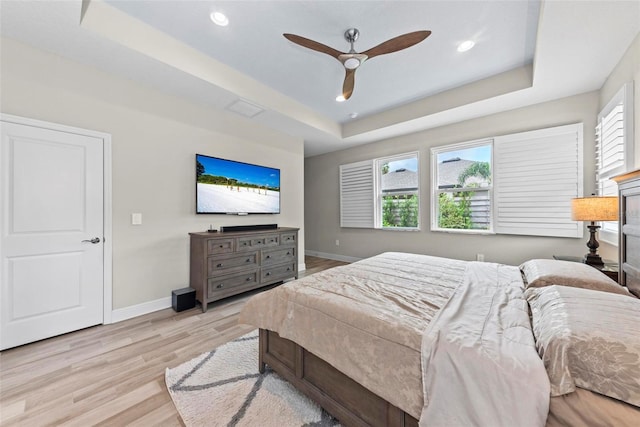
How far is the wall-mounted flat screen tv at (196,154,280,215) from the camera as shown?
327 cm

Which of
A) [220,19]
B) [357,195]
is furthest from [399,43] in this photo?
[357,195]

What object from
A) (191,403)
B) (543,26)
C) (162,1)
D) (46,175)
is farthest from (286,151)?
(191,403)

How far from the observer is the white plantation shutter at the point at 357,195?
5121 millimetres

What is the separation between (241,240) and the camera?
3.20 meters

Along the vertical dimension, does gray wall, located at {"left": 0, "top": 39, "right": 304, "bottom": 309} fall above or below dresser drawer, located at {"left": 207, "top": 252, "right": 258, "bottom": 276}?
above

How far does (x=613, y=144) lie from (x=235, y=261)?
4.32 metres

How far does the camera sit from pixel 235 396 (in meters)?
1.53

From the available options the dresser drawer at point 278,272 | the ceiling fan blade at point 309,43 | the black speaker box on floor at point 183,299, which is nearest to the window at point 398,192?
the dresser drawer at point 278,272

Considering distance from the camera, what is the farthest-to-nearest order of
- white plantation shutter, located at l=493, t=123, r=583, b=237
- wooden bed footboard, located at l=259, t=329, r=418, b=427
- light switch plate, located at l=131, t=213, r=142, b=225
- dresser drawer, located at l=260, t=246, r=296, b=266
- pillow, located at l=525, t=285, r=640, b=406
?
1. dresser drawer, located at l=260, t=246, r=296, b=266
2. white plantation shutter, located at l=493, t=123, r=583, b=237
3. light switch plate, located at l=131, t=213, r=142, b=225
4. wooden bed footboard, located at l=259, t=329, r=418, b=427
5. pillow, located at l=525, t=285, r=640, b=406

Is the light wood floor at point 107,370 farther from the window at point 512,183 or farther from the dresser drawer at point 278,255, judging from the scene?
the window at point 512,183

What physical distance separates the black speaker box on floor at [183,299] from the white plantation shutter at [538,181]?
14.4 feet

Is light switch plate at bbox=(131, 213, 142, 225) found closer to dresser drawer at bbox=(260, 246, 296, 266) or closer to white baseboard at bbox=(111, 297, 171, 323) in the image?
white baseboard at bbox=(111, 297, 171, 323)

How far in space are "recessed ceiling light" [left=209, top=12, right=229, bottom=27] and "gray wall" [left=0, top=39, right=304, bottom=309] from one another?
1247mm

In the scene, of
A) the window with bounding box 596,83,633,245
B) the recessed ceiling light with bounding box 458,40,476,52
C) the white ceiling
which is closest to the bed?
the window with bounding box 596,83,633,245
